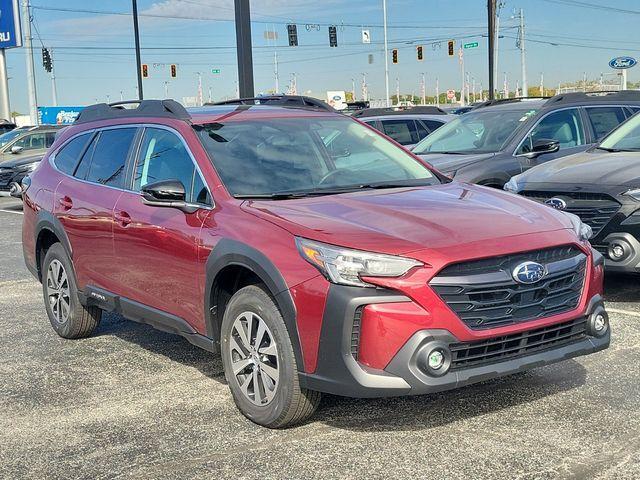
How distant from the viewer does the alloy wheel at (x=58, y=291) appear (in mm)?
6418

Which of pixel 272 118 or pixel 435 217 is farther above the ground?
pixel 272 118

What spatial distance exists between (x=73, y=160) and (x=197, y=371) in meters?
2.11

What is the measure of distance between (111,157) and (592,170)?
13.2 ft

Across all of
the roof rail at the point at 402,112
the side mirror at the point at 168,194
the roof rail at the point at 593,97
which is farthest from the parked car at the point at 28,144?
the side mirror at the point at 168,194

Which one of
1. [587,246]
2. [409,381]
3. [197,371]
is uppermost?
[587,246]

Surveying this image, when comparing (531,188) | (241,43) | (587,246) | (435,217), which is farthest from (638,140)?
(241,43)

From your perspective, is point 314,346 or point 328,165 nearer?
point 314,346

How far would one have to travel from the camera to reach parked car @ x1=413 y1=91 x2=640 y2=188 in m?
9.45

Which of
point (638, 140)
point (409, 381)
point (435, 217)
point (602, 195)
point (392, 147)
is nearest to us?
point (409, 381)

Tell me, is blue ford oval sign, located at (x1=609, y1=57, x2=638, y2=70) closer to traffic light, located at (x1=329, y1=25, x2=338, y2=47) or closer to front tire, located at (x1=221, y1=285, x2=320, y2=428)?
traffic light, located at (x1=329, y1=25, x2=338, y2=47)

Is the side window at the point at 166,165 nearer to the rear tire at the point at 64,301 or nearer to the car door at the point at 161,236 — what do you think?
the car door at the point at 161,236

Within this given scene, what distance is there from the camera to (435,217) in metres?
4.25

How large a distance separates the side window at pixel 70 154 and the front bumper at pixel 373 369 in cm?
337

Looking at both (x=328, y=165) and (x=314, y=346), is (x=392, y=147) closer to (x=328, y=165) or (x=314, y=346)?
(x=328, y=165)
